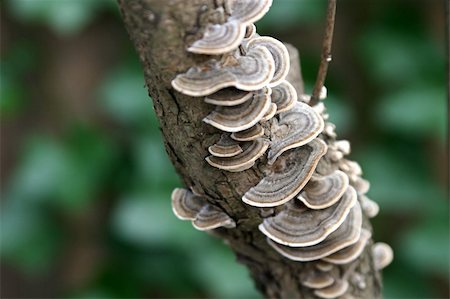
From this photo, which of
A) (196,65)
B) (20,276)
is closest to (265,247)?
(196,65)

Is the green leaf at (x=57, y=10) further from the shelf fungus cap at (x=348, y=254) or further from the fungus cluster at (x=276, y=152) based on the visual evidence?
the shelf fungus cap at (x=348, y=254)

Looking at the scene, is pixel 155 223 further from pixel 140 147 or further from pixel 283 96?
pixel 283 96

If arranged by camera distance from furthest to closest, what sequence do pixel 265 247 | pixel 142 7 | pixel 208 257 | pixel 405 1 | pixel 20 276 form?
pixel 20 276
pixel 405 1
pixel 208 257
pixel 265 247
pixel 142 7

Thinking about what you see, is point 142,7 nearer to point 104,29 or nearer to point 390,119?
point 390,119

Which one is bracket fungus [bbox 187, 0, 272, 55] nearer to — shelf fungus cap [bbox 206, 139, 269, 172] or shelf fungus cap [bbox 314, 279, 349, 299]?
shelf fungus cap [bbox 206, 139, 269, 172]

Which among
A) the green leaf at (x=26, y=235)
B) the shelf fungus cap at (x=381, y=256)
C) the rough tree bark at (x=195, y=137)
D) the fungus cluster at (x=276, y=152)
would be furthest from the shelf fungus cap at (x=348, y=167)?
the green leaf at (x=26, y=235)

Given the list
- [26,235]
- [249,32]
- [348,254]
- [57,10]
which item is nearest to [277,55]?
[249,32]
